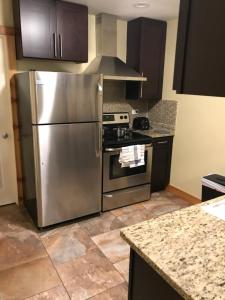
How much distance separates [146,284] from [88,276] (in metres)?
1.20

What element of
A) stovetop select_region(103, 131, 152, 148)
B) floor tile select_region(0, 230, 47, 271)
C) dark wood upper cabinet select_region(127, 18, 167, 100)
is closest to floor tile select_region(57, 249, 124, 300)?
floor tile select_region(0, 230, 47, 271)

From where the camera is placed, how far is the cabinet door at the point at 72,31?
2.62 m

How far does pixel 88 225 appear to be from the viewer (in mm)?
2791

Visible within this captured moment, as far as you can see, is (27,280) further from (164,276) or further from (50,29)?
(50,29)

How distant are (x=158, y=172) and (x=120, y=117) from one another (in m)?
0.99

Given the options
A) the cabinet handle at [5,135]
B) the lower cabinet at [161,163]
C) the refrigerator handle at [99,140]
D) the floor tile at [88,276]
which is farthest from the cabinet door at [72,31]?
the floor tile at [88,276]

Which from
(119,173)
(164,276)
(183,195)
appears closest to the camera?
(164,276)

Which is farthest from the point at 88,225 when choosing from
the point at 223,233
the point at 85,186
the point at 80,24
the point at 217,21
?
the point at 217,21

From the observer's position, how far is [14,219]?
9.40 ft

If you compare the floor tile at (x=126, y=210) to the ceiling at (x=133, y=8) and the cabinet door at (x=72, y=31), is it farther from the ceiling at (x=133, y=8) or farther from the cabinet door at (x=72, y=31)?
the ceiling at (x=133, y=8)

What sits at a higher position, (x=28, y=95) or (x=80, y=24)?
(x=80, y=24)

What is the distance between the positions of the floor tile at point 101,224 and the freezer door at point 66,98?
119 centimetres

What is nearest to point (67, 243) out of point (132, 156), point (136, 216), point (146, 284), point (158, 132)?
point (136, 216)

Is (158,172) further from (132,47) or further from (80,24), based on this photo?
(80,24)
